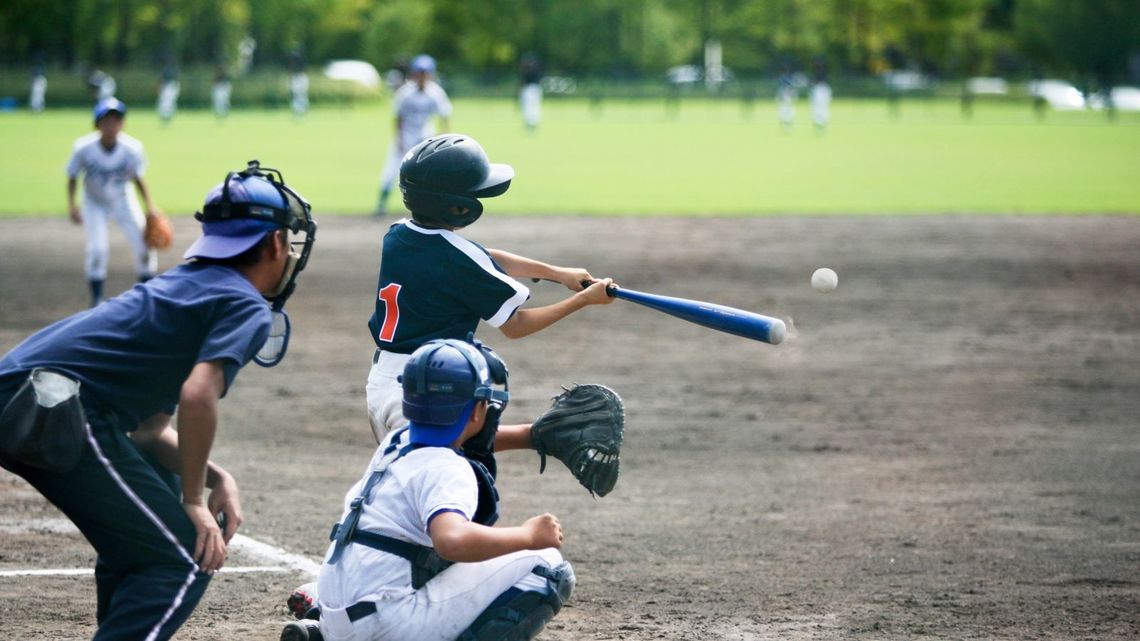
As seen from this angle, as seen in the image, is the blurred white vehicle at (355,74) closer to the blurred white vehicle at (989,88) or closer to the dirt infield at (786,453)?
the blurred white vehicle at (989,88)

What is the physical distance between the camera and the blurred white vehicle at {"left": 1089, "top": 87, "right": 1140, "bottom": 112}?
56.0 m

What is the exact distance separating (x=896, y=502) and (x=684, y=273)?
8.74m

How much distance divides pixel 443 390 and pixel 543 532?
0.51m

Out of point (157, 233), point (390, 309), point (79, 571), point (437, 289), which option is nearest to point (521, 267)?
point (437, 289)

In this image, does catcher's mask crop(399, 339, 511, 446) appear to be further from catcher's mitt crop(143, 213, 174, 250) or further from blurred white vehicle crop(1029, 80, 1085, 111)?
blurred white vehicle crop(1029, 80, 1085, 111)

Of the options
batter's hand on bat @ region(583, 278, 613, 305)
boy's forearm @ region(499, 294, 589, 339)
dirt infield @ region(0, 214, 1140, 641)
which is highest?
batter's hand on bat @ region(583, 278, 613, 305)

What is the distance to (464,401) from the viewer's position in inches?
161

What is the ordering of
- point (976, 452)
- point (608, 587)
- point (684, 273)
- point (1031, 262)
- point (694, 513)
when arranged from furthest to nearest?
point (1031, 262), point (684, 273), point (976, 452), point (694, 513), point (608, 587)

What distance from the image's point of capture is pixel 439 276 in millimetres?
5234

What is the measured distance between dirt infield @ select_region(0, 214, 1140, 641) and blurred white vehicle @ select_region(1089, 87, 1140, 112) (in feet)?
139

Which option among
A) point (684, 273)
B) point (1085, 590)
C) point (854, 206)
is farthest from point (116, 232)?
point (1085, 590)

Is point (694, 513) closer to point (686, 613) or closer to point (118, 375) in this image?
point (686, 613)

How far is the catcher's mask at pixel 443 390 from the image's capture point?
406cm

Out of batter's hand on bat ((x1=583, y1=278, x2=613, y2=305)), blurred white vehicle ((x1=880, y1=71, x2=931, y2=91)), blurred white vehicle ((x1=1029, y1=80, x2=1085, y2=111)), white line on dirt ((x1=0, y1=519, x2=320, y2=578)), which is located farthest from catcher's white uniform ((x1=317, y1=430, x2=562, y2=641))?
blurred white vehicle ((x1=880, y1=71, x2=931, y2=91))
